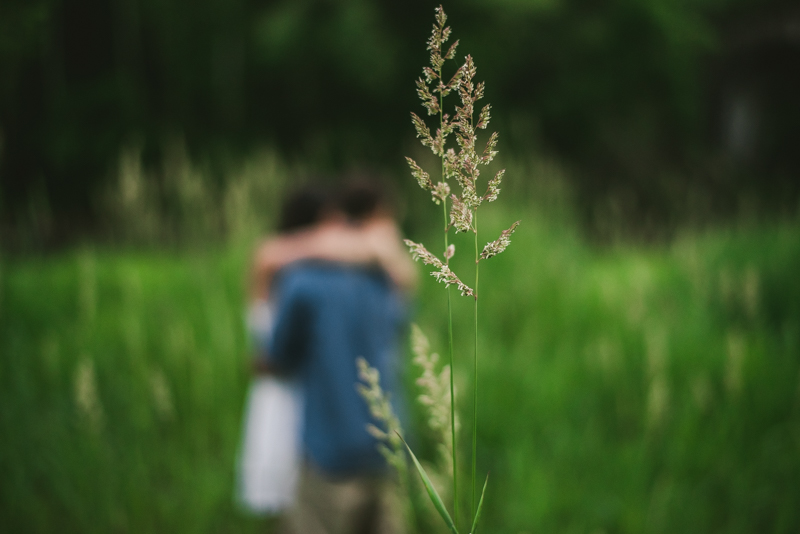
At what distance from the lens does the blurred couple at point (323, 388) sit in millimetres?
1801

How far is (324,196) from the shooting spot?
86.2 inches

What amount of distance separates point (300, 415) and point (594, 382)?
1.46 meters

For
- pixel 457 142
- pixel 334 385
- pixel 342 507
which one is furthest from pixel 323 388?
pixel 457 142

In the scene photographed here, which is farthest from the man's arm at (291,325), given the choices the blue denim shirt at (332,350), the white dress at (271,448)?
the white dress at (271,448)

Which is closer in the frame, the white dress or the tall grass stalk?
the tall grass stalk

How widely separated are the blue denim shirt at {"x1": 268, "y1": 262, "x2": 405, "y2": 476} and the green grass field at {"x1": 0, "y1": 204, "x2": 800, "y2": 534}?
410 millimetres

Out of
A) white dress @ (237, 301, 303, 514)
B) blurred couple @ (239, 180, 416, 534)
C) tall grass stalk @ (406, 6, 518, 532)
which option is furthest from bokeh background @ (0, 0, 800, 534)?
tall grass stalk @ (406, 6, 518, 532)

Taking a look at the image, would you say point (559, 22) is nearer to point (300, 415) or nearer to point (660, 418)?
point (660, 418)

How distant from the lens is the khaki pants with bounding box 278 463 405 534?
1.79 meters

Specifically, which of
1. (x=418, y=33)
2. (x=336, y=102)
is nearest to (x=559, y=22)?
(x=418, y=33)

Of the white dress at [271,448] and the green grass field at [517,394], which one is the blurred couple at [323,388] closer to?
the white dress at [271,448]

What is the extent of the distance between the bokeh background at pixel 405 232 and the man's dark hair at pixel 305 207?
786 mm

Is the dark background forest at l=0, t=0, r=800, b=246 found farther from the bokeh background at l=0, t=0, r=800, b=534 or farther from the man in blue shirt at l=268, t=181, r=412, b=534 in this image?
the man in blue shirt at l=268, t=181, r=412, b=534

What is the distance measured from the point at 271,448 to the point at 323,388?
0.33 m
